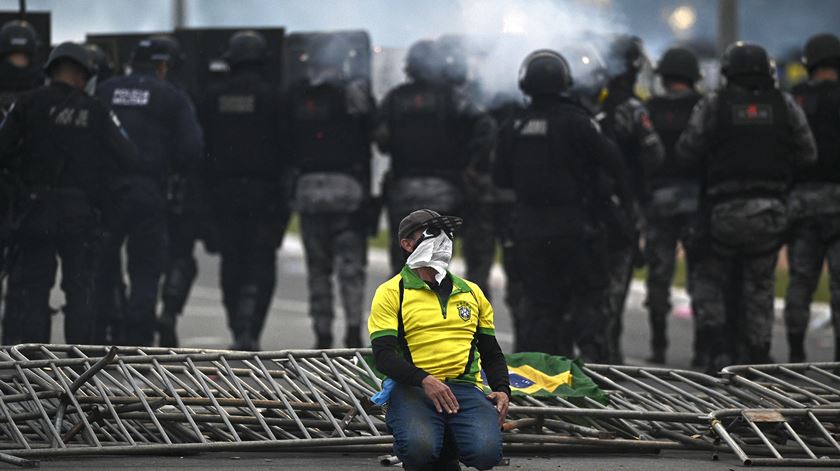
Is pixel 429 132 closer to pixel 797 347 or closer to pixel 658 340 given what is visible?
pixel 658 340

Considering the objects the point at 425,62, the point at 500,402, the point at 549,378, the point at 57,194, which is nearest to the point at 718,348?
the point at 425,62

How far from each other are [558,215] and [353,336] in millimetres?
Answer: 2552

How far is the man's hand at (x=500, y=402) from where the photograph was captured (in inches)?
269

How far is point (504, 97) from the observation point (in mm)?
13695

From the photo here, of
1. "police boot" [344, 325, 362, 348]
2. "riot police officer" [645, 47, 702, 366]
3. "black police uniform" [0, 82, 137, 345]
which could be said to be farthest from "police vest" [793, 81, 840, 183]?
"black police uniform" [0, 82, 137, 345]

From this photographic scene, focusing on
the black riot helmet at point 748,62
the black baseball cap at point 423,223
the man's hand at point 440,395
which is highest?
the black riot helmet at point 748,62

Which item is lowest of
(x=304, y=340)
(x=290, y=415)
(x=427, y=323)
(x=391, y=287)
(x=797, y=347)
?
(x=304, y=340)

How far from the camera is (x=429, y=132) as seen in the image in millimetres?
12930

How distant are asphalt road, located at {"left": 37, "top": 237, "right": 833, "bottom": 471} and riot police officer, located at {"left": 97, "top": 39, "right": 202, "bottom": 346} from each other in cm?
111

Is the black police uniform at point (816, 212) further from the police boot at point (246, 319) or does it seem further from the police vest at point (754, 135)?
the police boot at point (246, 319)

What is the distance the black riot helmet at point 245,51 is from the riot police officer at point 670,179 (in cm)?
293

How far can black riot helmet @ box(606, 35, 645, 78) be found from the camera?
12.5 m

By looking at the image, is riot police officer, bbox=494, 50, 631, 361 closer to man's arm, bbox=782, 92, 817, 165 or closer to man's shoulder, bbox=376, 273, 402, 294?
man's arm, bbox=782, 92, 817, 165

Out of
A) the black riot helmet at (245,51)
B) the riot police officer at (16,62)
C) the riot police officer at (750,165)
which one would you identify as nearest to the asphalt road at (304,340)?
the riot police officer at (750,165)
